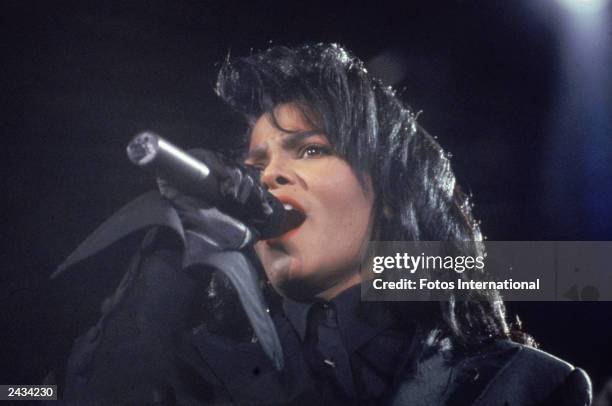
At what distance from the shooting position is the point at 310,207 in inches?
59.2

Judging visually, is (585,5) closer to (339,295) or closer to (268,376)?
(339,295)

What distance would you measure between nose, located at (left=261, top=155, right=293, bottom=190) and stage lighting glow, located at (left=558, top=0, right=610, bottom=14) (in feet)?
3.66

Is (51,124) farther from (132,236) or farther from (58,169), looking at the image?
Answer: (132,236)

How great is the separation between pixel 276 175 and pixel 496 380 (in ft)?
2.29

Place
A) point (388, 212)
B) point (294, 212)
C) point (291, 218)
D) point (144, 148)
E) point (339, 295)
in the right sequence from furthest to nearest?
point (388, 212), point (339, 295), point (294, 212), point (291, 218), point (144, 148)

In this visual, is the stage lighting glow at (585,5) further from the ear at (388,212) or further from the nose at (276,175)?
the nose at (276,175)

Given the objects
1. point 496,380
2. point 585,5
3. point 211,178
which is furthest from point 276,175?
point 585,5

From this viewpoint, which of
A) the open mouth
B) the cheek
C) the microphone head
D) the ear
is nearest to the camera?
the microphone head

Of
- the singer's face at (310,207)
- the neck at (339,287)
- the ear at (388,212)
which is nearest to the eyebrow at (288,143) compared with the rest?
the singer's face at (310,207)

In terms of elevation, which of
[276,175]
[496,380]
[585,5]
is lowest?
[496,380]

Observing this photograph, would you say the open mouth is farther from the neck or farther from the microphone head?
the microphone head

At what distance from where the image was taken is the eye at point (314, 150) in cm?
157

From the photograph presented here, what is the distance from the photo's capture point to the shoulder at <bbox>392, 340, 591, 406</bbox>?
1.40 metres

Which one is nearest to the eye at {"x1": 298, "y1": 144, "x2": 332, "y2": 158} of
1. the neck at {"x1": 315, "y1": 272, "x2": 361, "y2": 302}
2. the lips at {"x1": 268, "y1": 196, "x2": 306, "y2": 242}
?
the lips at {"x1": 268, "y1": 196, "x2": 306, "y2": 242}
